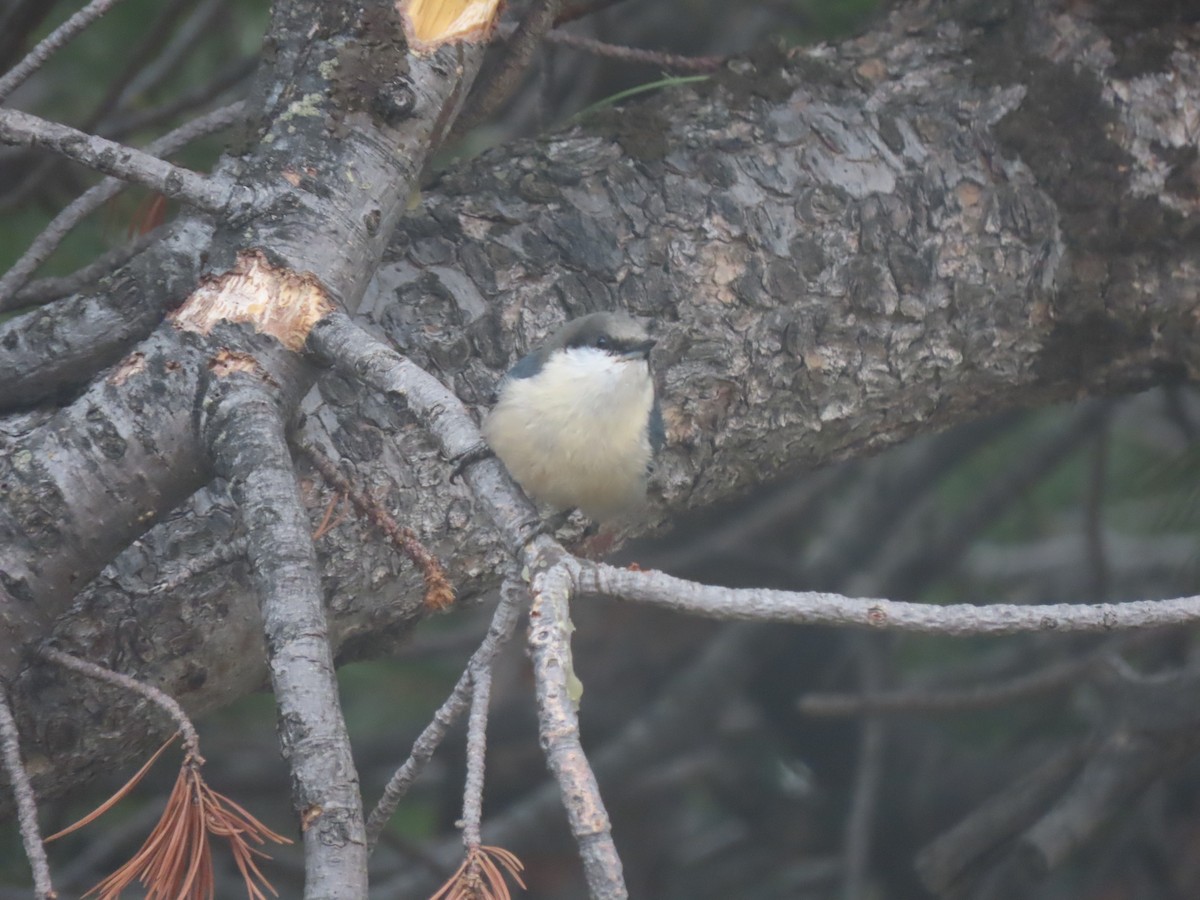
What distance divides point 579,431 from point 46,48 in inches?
31.1

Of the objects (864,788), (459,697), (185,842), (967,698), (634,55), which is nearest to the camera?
(459,697)

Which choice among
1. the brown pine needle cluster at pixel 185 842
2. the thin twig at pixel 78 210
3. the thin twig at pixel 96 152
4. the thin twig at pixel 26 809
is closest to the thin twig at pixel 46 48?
the thin twig at pixel 96 152

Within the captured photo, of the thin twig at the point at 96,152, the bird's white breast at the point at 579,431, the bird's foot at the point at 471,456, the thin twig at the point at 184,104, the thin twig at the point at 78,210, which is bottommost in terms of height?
the bird's foot at the point at 471,456

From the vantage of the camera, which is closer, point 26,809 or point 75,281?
point 26,809

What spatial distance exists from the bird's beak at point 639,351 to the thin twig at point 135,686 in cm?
78

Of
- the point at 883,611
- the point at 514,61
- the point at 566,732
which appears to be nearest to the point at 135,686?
the point at 566,732

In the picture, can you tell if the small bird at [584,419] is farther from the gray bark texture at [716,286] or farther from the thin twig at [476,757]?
the thin twig at [476,757]

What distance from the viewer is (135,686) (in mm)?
1113

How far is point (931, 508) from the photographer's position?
3553mm

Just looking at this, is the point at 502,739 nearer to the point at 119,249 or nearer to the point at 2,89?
the point at 119,249

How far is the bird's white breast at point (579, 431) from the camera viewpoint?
1.61 meters

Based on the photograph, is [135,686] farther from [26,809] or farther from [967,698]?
[967,698]

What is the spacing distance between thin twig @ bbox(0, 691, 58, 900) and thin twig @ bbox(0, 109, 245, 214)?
56 cm

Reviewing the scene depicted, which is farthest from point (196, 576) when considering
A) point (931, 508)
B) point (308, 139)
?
point (931, 508)
